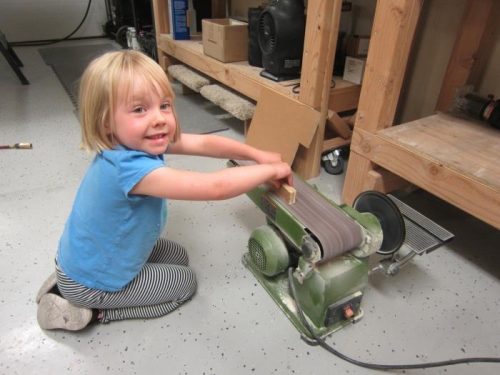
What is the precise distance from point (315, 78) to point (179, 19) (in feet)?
4.66

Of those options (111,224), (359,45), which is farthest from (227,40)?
(111,224)

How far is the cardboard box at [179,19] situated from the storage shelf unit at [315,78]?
34cm

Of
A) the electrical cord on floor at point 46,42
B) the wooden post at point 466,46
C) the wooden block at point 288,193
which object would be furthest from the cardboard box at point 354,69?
the electrical cord on floor at point 46,42

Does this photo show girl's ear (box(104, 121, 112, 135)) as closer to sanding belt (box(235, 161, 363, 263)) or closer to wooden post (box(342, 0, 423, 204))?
sanding belt (box(235, 161, 363, 263))

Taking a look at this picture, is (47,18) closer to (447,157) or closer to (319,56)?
(319,56)

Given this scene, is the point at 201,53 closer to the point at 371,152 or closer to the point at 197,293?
the point at 371,152

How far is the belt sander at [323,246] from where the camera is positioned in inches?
31.0

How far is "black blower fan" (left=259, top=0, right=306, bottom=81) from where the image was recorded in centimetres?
141

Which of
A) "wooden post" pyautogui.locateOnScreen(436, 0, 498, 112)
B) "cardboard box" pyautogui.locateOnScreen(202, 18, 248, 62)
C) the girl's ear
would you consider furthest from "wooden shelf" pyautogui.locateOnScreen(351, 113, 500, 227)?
"cardboard box" pyautogui.locateOnScreen(202, 18, 248, 62)

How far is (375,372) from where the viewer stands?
824mm

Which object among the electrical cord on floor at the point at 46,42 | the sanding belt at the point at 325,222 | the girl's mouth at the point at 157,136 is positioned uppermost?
the girl's mouth at the point at 157,136

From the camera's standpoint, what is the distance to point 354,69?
4.94ft

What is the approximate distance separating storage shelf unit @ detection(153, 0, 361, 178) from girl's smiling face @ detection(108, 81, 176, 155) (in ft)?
2.46

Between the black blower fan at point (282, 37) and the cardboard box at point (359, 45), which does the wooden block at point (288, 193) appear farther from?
the cardboard box at point (359, 45)
